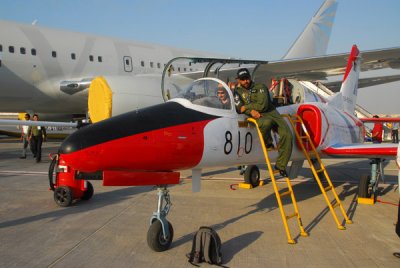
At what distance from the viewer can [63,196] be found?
244 inches

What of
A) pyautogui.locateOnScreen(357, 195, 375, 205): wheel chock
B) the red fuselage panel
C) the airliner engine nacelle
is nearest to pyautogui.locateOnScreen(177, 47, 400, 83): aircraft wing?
the airliner engine nacelle

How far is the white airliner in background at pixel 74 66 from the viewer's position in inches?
572

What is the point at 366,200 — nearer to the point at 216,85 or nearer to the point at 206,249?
the point at 216,85

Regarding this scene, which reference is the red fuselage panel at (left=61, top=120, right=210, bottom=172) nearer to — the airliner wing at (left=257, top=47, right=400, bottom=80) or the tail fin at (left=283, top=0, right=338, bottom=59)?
the airliner wing at (left=257, top=47, right=400, bottom=80)

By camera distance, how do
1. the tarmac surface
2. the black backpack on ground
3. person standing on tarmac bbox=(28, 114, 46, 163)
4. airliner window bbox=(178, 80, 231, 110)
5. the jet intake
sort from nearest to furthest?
the black backpack on ground < the tarmac surface < airliner window bbox=(178, 80, 231, 110) < the jet intake < person standing on tarmac bbox=(28, 114, 46, 163)

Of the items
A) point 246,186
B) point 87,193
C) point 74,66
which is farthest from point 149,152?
point 74,66

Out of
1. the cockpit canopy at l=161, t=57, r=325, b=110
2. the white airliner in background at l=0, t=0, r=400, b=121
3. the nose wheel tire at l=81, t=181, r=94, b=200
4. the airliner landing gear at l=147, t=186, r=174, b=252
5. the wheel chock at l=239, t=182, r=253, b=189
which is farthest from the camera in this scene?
the white airliner in background at l=0, t=0, r=400, b=121

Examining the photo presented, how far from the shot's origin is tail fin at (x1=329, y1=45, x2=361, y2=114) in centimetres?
877

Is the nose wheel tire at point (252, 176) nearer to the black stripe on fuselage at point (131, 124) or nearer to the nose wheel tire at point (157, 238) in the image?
the black stripe on fuselage at point (131, 124)

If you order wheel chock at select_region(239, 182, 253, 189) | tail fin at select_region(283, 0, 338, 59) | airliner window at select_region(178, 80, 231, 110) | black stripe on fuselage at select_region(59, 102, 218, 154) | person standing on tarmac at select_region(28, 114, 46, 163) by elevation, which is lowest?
wheel chock at select_region(239, 182, 253, 189)

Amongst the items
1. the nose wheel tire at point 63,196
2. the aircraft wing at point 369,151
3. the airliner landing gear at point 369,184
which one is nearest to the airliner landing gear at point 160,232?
the nose wheel tire at point 63,196

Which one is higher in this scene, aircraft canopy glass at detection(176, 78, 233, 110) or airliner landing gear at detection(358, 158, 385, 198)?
aircraft canopy glass at detection(176, 78, 233, 110)

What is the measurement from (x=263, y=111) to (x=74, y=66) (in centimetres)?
1396

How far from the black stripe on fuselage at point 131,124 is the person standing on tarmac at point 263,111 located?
80 cm
